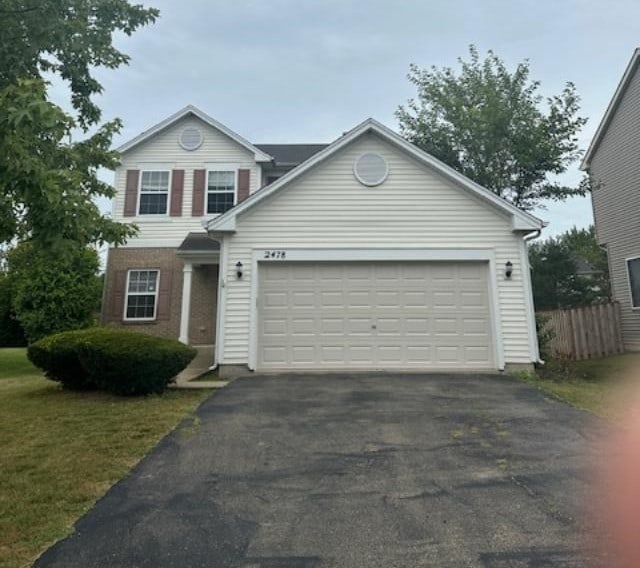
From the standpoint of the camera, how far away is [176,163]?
15688mm

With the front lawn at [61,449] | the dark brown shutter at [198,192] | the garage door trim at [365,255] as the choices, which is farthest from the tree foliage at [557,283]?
the front lawn at [61,449]

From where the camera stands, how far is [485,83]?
60.8ft

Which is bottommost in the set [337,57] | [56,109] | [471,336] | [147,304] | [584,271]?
[471,336]

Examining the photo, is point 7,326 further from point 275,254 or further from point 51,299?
point 275,254

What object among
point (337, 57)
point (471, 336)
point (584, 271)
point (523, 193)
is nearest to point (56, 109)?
point (471, 336)

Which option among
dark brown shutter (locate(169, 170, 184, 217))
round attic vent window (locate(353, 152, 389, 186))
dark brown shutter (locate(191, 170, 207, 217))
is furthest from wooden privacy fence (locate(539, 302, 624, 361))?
dark brown shutter (locate(169, 170, 184, 217))

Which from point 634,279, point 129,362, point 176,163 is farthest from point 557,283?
point 129,362

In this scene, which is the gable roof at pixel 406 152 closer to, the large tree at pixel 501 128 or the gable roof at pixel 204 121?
the gable roof at pixel 204 121

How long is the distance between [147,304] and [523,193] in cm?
1520

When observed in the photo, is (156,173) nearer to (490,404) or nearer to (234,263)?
(234,263)

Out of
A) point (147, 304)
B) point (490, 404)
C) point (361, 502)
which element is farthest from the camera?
point (147, 304)

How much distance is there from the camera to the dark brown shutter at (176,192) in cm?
1531

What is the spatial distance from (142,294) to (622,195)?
17.0 m

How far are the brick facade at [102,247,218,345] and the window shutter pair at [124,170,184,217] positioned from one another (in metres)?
1.39
